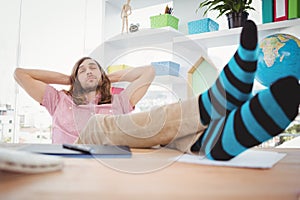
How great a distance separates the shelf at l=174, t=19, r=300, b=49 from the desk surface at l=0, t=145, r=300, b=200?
5.13 feet

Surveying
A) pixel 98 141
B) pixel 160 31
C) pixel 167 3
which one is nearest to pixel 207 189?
pixel 98 141

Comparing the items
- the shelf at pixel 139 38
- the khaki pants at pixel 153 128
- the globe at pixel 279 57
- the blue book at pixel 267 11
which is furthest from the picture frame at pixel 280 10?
the khaki pants at pixel 153 128

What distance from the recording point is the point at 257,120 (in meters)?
0.42

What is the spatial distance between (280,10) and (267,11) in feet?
0.25

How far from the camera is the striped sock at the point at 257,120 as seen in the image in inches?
15.4

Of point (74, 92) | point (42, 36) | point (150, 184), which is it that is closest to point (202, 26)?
point (74, 92)

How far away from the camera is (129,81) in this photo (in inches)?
68.2

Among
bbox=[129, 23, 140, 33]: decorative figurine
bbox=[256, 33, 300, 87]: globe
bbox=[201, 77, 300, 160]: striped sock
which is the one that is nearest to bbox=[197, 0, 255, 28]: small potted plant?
bbox=[256, 33, 300, 87]: globe

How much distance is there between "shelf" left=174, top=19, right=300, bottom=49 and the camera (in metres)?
1.93

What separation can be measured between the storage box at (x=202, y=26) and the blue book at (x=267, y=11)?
1.08 ft

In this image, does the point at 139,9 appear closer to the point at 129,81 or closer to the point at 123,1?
the point at 123,1

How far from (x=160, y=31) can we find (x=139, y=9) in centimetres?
59

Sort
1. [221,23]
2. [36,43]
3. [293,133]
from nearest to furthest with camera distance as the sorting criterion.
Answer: [293,133]
[221,23]
[36,43]

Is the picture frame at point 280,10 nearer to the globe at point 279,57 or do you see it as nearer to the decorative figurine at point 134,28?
the globe at point 279,57
